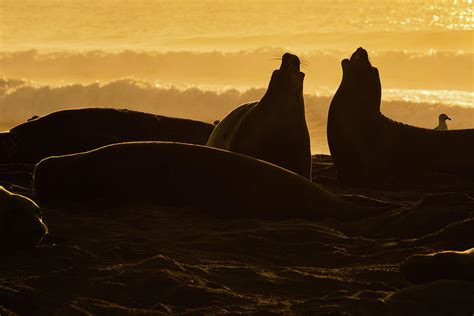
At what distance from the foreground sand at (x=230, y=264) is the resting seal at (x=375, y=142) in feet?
7.10

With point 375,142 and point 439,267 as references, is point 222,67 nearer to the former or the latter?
point 375,142

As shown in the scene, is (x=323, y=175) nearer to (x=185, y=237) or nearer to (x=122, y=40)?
(x=185, y=237)

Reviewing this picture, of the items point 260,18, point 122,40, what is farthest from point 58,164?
point 260,18

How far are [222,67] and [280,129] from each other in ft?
75.3

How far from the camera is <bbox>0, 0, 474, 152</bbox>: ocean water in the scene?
78.0 ft

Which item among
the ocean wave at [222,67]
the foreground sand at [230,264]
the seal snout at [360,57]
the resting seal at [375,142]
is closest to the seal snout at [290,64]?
the resting seal at [375,142]

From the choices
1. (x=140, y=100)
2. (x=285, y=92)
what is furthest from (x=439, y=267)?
(x=140, y=100)

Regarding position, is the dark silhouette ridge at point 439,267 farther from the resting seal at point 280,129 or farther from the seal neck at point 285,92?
the seal neck at point 285,92

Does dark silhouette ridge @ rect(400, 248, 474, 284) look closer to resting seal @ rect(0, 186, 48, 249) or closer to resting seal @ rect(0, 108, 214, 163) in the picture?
Result: resting seal @ rect(0, 186, 48, 249)

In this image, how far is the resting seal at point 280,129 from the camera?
749 centimetres

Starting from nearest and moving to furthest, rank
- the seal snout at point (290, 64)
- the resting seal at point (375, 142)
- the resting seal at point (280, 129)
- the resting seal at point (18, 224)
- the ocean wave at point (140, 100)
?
the resting seal at point (18, 224) → the resting seal at point (280, 129) → the seal snout at point (290, 64) → the resting seal at point (375, 142) → the ocean wave at point (140, 100)

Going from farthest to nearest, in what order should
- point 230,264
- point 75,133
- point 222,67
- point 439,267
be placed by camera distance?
point 222,67 → point 75,133 → point 230,264 → point 439,267

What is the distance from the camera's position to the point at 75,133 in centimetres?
879

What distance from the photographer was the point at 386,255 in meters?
5.12
